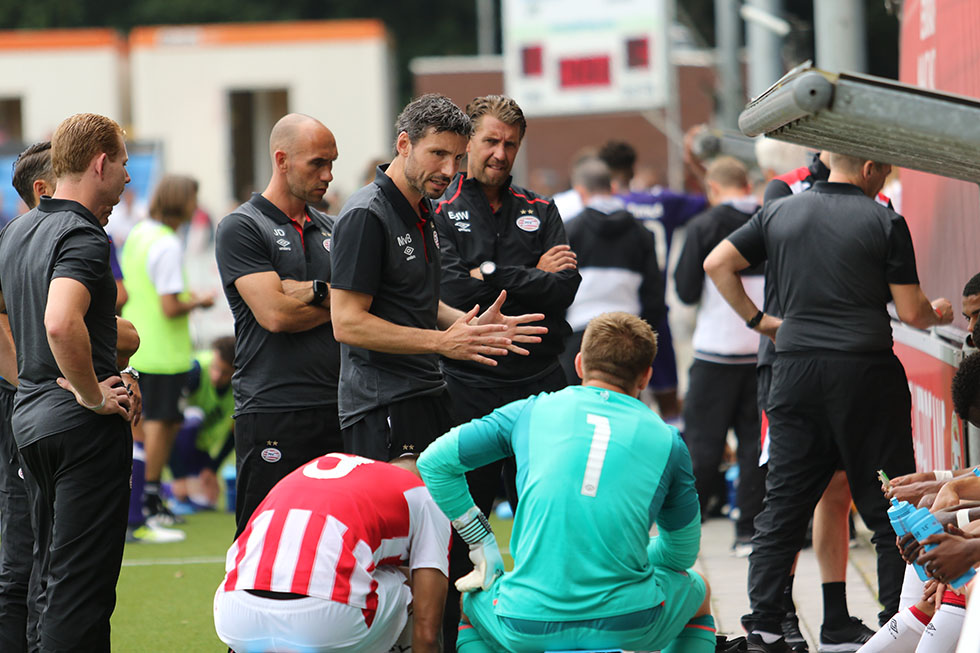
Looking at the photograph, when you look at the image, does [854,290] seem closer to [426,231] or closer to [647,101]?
[426,231]

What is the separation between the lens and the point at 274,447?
529cm

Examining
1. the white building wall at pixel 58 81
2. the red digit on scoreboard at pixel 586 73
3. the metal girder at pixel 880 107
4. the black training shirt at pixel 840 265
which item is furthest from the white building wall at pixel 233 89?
the metal girder at pixel 880 107

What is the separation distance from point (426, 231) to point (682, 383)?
11.5 metres

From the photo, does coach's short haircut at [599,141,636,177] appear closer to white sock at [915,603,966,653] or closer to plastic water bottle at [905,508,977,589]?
white sock at [915,603,966,653]

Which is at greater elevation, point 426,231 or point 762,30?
point 762,30

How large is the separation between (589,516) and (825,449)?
1811 mm

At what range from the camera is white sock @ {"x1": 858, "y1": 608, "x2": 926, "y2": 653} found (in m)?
4.64

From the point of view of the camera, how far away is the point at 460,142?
A: 4930 millimetres

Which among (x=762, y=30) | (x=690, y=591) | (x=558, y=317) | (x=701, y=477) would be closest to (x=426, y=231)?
(x=558, y=317)

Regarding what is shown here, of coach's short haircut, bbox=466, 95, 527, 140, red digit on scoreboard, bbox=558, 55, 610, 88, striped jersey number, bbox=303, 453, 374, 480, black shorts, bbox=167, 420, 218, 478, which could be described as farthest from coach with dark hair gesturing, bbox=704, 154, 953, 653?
red digit on scoreboard, bbox=558, 55, 610, 88

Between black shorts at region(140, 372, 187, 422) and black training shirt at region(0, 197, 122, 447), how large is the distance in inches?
168

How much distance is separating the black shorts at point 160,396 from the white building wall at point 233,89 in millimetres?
16405

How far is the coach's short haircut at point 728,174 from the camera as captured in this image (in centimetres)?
823

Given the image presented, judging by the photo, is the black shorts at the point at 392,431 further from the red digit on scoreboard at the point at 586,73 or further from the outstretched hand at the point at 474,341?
the red digit on scoreboard at the point at 586,73
